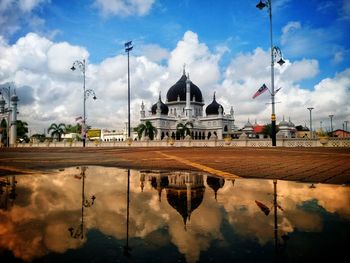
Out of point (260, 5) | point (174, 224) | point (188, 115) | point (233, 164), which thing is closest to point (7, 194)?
point (174, 224)

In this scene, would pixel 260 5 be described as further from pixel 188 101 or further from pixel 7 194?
pixel 188 101

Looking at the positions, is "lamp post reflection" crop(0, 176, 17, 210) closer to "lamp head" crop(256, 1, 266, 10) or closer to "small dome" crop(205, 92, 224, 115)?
"lamp head" crop(256, 1, 266, 10)

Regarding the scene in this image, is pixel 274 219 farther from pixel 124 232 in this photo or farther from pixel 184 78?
pixel 184 78

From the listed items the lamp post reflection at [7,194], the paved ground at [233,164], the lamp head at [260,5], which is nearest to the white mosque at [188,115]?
the lamp head at [260,5]

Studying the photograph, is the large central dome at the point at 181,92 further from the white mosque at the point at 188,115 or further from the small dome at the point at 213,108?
the small dome at the point at 213,108

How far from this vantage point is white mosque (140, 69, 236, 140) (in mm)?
103250

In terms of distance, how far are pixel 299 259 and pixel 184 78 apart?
114617 mm

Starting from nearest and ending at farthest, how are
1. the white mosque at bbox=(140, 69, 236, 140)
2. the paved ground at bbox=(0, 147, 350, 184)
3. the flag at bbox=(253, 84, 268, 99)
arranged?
1. the paved ground at bbox=(0, 147, 350, 184)
2. the flag at bbox=(253, 84, 268, 99)
3. the white mosque at bbox=(140, 69, 236, 140)

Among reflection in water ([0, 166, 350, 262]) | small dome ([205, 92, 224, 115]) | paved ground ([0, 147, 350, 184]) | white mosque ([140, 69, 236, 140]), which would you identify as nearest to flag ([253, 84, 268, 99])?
paved ground ([0, 147, 350, 184])

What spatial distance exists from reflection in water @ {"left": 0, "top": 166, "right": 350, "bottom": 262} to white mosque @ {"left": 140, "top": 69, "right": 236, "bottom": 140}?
3697 inches

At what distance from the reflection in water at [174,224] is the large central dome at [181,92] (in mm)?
105894

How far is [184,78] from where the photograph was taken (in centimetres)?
11525

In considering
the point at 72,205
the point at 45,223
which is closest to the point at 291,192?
the point at 72,205

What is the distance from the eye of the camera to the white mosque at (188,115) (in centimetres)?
10325
